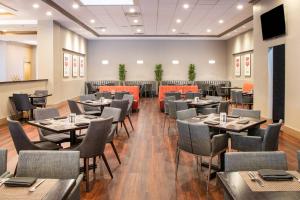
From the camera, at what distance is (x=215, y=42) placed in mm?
19375

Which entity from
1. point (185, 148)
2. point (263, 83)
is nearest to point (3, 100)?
point (185, 148)

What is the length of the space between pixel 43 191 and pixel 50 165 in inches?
21.5

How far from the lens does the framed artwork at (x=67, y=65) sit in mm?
14109

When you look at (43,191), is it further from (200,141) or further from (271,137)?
(271,137)

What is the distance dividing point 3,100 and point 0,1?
3.06 m

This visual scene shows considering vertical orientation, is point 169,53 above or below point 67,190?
above

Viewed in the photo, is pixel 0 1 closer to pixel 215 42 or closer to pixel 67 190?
pixel 67 190

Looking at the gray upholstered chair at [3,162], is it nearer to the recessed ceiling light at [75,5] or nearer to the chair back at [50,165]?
the chair back at [50,165]

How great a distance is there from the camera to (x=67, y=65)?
14523mm

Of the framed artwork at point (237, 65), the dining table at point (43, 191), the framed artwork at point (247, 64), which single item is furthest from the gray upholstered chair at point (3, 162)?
the framed artwork at point (237, 65)

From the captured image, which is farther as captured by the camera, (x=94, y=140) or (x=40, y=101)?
(x=40, y=101)

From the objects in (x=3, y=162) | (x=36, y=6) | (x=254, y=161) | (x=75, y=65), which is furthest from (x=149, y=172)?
(x=75, y=65)

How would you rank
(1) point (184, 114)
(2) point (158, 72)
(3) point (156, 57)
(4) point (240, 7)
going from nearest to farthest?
(1) point (184, 114) < (4) point (240, 7) < (2) point (158, 72) < (3) point (156, 57)

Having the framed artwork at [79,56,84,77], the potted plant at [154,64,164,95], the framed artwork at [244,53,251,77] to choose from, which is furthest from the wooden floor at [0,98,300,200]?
the potted plant at [154,64,164,95]
